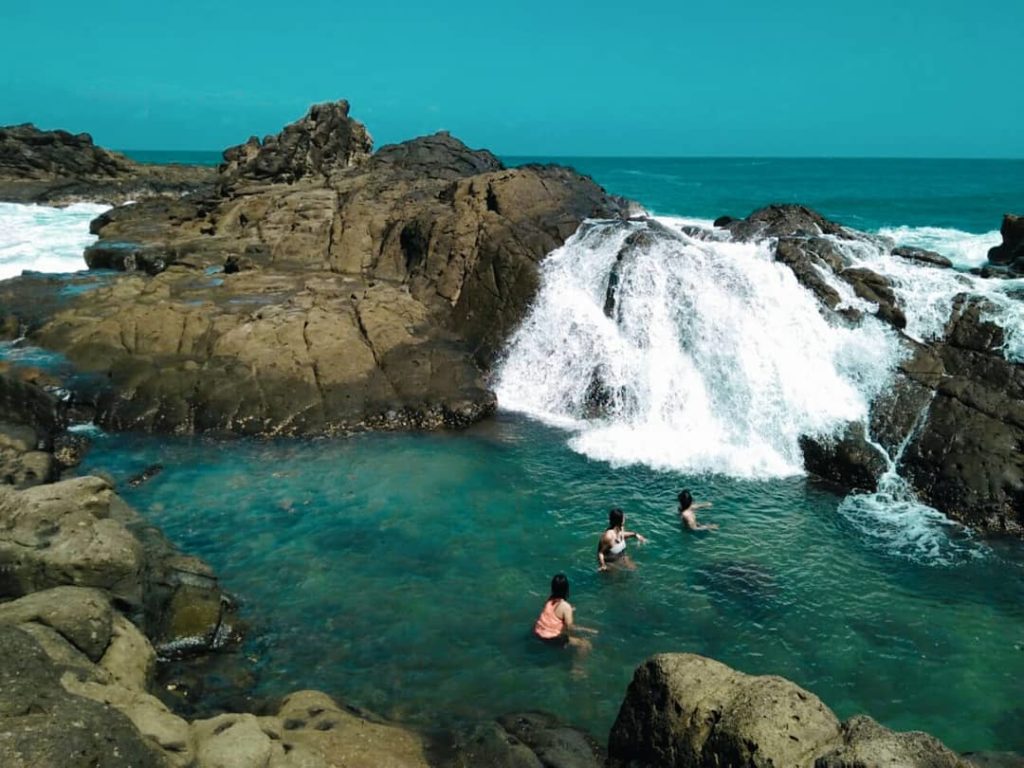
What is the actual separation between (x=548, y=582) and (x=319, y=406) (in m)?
9.91

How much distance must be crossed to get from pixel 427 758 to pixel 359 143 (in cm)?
4861

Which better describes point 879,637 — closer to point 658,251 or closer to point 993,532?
point 993,532

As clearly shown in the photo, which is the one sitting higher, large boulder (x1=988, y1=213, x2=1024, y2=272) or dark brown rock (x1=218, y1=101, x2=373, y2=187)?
dark brown rock (x1=218, y1=101, x2=373, y2=187)

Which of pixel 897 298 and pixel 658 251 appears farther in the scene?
pixel 658 251

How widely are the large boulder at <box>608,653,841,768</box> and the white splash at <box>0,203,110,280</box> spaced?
3915 centimetres

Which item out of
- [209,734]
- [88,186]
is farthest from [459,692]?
[88,186]

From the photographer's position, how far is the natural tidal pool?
11234mm

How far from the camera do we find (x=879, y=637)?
12438 mm

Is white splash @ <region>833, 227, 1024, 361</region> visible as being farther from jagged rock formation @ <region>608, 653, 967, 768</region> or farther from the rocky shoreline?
jagged rock formation @ <region>608, 653, 967, 768</region>

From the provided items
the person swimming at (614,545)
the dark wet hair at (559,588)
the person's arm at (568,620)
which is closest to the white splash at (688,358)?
the person swimming at (614,545)

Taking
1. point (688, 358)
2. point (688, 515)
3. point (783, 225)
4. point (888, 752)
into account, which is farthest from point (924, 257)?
point (888, 752)

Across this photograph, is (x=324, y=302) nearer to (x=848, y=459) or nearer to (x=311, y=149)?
(x=848, y=459)

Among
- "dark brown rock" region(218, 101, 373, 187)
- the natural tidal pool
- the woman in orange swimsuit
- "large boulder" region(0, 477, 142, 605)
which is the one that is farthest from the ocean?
"dark brown rock" region(218, 101, 373, 187)

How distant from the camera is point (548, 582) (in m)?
14.0
